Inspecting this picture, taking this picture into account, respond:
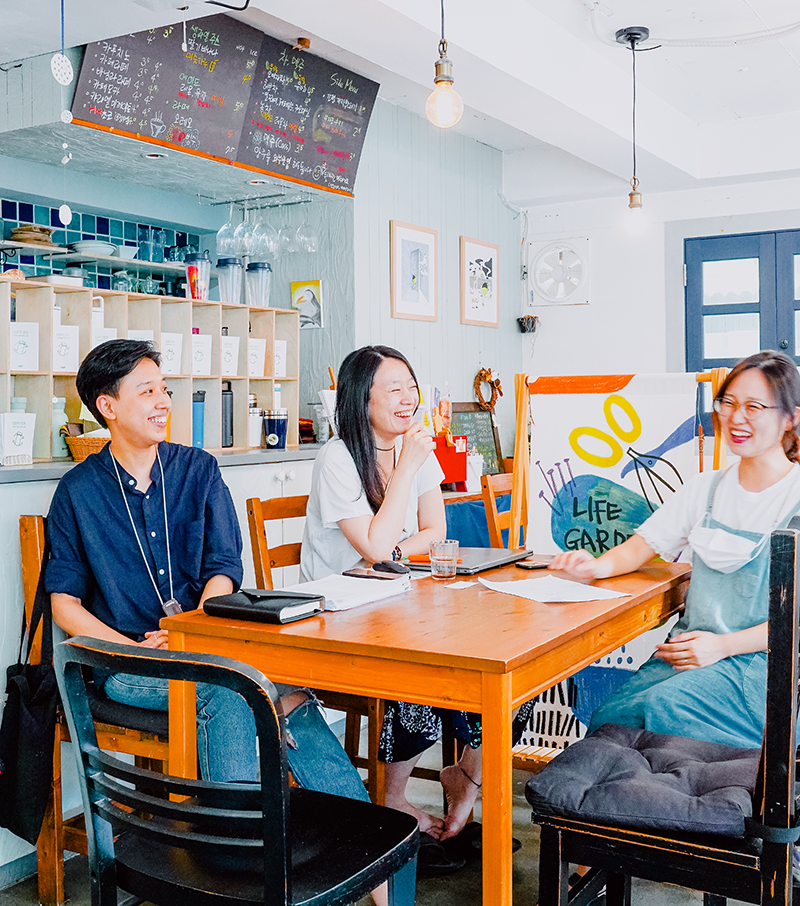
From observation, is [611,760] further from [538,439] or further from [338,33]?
[338,33]

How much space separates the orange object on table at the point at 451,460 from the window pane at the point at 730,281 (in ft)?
6.96

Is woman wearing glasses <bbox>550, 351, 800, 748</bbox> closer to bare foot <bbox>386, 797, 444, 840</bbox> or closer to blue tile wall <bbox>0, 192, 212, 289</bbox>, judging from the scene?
bare foot <bbox>386, 797, 444, 840</bbox>

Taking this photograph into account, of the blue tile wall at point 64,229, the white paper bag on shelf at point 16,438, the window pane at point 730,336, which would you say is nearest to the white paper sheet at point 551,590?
the white paper bag on shelf at point 16,438

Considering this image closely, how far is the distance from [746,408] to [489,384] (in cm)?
332

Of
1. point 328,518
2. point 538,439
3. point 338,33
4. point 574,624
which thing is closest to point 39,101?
point 338,33

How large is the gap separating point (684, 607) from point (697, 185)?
3.79 metres

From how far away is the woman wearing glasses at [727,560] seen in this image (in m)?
1.93

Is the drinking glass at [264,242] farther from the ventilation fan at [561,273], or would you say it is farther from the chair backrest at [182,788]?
the chair backrest at [182,788]

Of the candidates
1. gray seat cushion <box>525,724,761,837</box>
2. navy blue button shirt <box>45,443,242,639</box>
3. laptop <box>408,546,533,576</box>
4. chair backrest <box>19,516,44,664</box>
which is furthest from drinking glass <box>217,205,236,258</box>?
gray seat cushion <box>525,724,761,837</box>

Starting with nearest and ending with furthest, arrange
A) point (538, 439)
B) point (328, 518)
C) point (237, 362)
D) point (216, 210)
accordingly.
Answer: point (328, 518) < point (538, 439) < point (237, 362) < point (216, 210)

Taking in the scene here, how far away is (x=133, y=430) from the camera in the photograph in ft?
7.96

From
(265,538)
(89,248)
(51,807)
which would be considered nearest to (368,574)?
(265,538)

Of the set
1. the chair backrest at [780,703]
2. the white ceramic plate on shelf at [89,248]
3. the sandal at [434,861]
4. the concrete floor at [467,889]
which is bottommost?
the concrete floor at [467,889]

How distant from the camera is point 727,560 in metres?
2.14
